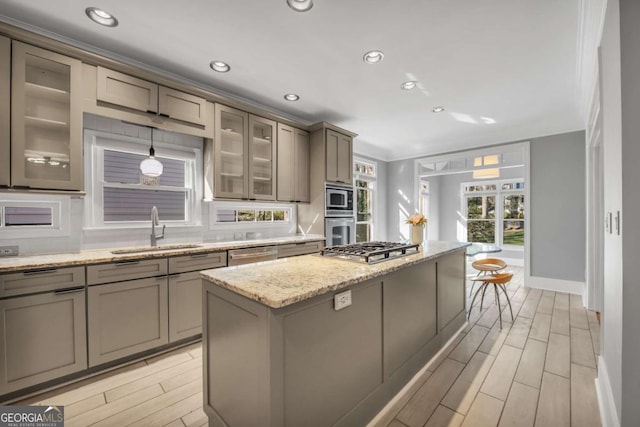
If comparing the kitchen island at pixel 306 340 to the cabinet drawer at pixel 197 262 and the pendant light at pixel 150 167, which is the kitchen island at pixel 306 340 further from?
the pendant light at pixel 150 167

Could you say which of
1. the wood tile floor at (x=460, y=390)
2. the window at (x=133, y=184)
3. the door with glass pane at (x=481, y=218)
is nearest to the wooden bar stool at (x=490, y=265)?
the wood tile floor at (x=460, y=390)

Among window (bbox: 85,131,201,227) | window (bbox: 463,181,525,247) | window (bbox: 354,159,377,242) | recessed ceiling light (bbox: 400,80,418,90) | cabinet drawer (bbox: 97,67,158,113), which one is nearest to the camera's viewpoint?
cabinet drawer (bbox: 97,67,158,113)

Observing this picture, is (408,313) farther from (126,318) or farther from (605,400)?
(126,318)

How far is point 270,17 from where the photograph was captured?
206cm

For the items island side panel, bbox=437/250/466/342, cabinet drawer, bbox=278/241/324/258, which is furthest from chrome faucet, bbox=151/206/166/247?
island side panel, bbox=437/250/466/342

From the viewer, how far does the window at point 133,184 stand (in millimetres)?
2621

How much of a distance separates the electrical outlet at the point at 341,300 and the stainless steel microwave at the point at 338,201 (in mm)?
2669

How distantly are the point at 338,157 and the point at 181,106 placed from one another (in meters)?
2.28

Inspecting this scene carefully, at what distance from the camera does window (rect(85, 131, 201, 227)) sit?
2621 millimetres

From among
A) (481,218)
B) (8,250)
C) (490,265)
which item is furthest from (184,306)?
(481,218)

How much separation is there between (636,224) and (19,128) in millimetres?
3798

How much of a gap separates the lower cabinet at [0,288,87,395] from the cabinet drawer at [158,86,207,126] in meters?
1.76

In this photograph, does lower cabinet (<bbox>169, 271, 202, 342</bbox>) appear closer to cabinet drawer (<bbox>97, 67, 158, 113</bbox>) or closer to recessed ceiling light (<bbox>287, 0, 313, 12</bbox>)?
cabinet drawer (<bbox>97, 67, 158, 113</bbox>)

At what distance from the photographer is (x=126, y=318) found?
2.21m
